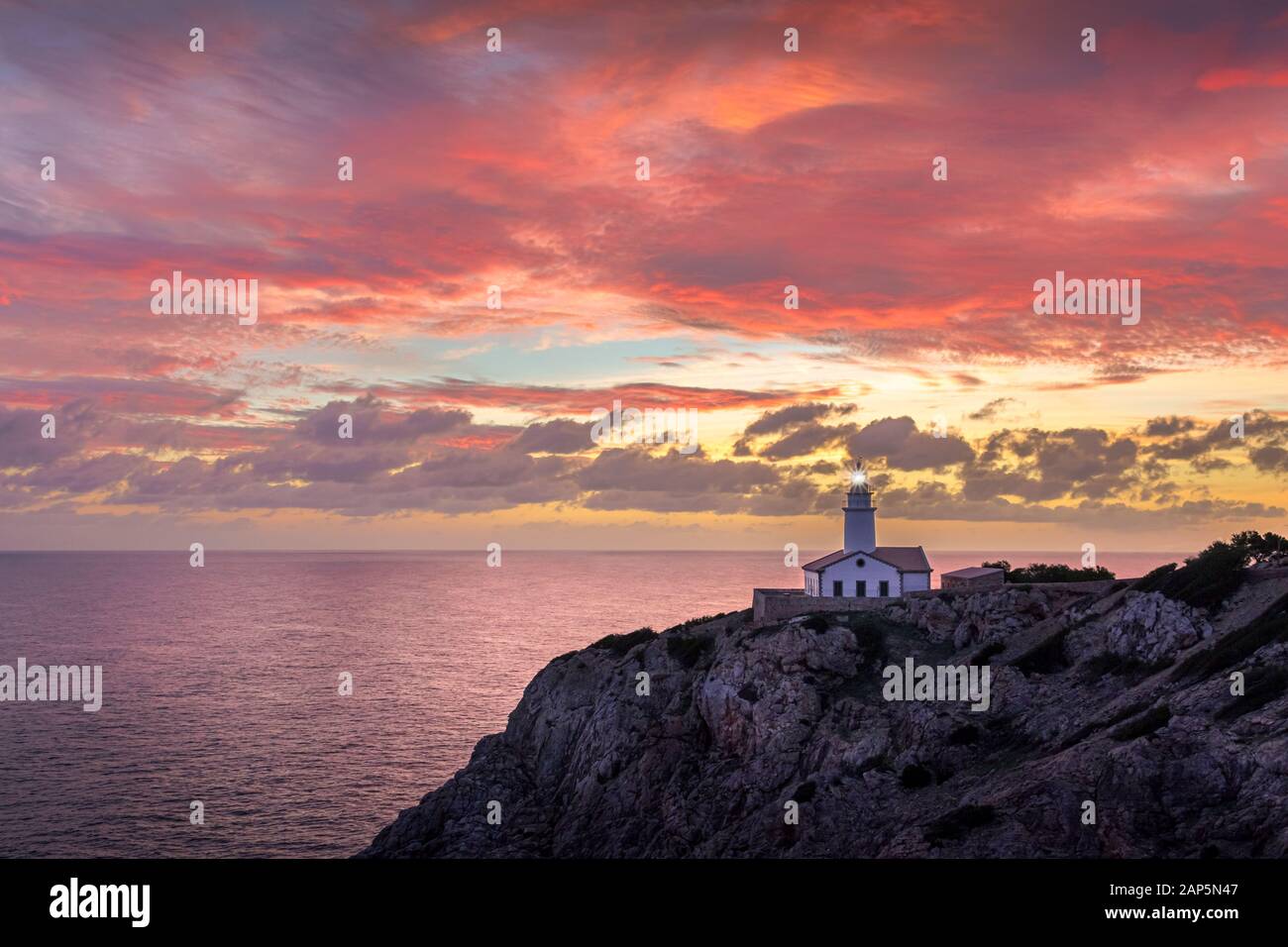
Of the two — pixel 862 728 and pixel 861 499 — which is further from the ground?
pixel 861 499

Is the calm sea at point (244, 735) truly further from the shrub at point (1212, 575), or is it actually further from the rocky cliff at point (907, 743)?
the shrub at point (1212, 575)

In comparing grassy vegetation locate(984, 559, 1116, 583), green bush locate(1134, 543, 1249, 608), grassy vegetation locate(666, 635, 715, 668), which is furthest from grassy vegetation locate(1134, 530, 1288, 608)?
grassy vegetation locate(666, 635, 715, 668)

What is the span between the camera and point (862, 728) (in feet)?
158

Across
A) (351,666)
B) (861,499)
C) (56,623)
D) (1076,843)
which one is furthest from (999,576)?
(56,623)

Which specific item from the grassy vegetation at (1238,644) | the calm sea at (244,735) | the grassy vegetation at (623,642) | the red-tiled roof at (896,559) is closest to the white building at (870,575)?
the red-tiled roof at (896,559)

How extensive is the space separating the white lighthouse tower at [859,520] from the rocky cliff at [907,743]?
38.6 ft

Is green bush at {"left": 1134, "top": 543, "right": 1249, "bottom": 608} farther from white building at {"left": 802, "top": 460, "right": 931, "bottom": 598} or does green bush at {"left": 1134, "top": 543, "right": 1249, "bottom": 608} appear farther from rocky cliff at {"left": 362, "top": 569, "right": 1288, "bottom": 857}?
white building at {"left": 802, "top": 460, "right": 931, "bottom": 598}

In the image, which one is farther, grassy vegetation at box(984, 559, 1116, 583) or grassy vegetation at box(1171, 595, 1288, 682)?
grassy vegetation at box(984, 559, 1116, 583)

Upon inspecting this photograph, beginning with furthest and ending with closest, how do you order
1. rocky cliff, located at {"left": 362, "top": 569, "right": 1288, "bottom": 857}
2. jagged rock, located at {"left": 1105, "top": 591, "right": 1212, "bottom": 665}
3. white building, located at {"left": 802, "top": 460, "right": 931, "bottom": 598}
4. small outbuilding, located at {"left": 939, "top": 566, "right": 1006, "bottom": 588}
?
white building, located at {"left": 802, "top": 460, "right": 931, "bottom": 598}, small outbuilding, located at {"left": 939, "top": 566, "right": 1006, "bottom": 588}, jagged rock, located at {"left": 1105, "top": 591, "right": 1212, "bottom": 665}, rocky cliff, located at {"left": 362, "top": 569, "right": 1288, "bottom": 857}

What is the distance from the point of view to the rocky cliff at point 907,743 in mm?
30875

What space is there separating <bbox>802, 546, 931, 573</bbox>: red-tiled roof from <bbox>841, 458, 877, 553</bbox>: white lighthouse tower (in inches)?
38.0

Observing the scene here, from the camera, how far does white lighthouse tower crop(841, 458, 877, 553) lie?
237 feet
